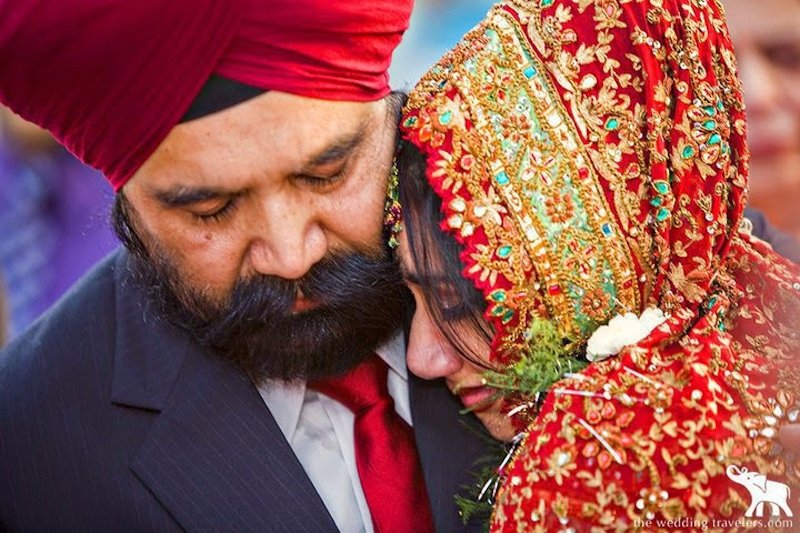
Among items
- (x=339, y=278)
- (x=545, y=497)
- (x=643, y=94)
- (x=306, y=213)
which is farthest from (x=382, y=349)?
(x=643, y=94)

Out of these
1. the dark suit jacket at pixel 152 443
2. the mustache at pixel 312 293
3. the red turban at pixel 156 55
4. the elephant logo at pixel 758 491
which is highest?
the red turban at pixel 156 55

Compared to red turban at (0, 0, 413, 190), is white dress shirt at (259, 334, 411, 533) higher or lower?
lower

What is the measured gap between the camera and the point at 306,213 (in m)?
2.37

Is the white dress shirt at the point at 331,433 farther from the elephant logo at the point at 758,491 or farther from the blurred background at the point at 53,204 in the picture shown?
the blurred background at the point at 53,204

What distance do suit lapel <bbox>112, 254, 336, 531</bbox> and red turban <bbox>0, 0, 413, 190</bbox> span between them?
570 millimetres

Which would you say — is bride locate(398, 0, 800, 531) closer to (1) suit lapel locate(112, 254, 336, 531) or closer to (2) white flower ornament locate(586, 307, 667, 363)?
(2) white flower ornament locate(586, 307, 667, 363)

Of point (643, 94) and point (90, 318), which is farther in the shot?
point (90, 318)

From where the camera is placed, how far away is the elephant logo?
2.06 m

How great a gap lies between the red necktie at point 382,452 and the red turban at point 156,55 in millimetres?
762

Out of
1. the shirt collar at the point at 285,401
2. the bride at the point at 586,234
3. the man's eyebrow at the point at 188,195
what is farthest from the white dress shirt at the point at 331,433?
the man's eyebrow at the point at 188,195

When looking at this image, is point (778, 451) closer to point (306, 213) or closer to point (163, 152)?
point (306, 213)

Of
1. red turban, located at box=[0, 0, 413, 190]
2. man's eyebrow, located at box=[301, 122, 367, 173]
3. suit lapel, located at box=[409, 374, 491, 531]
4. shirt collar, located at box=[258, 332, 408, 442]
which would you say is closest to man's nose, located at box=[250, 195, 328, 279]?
man's eyebrow, located at box=[301, 122, 367, 173]

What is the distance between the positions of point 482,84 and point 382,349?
2.51ft

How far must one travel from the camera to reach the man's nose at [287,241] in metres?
2.32
